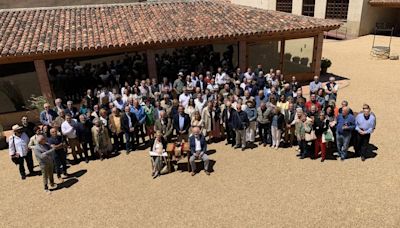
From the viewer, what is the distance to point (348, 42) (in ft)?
93.8

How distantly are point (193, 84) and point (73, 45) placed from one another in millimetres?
5230

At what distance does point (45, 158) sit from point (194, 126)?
4.36 m

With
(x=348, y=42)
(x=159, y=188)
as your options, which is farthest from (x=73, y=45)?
(x=348, y=42)

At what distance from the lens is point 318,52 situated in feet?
57.3

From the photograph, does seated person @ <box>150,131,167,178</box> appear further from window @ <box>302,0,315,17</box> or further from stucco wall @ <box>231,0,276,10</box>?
stucco wall @ <box>231,0,276,10</box>

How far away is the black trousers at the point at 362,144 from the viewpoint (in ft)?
31.6

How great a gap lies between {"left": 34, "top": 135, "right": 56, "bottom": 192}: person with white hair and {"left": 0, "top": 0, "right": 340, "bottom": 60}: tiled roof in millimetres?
5755

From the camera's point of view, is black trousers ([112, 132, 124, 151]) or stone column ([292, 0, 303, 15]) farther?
stone column ([292, 0, 303, 15])

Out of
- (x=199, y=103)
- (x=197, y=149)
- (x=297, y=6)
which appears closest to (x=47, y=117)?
(x=199, y=103)

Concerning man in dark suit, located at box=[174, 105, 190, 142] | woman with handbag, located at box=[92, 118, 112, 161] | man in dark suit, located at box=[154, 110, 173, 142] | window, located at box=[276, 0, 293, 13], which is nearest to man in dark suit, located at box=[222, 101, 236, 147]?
man in dark suit, located at box=[174, 105, 190, 142]

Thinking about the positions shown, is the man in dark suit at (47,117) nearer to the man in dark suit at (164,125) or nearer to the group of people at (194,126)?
the group of people at (194,126)

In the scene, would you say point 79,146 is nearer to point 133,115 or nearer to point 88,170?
point 88,170

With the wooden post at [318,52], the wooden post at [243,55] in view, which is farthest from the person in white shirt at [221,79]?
the wooden post at [318,52]

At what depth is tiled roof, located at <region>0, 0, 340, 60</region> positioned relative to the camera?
45.2 ft
